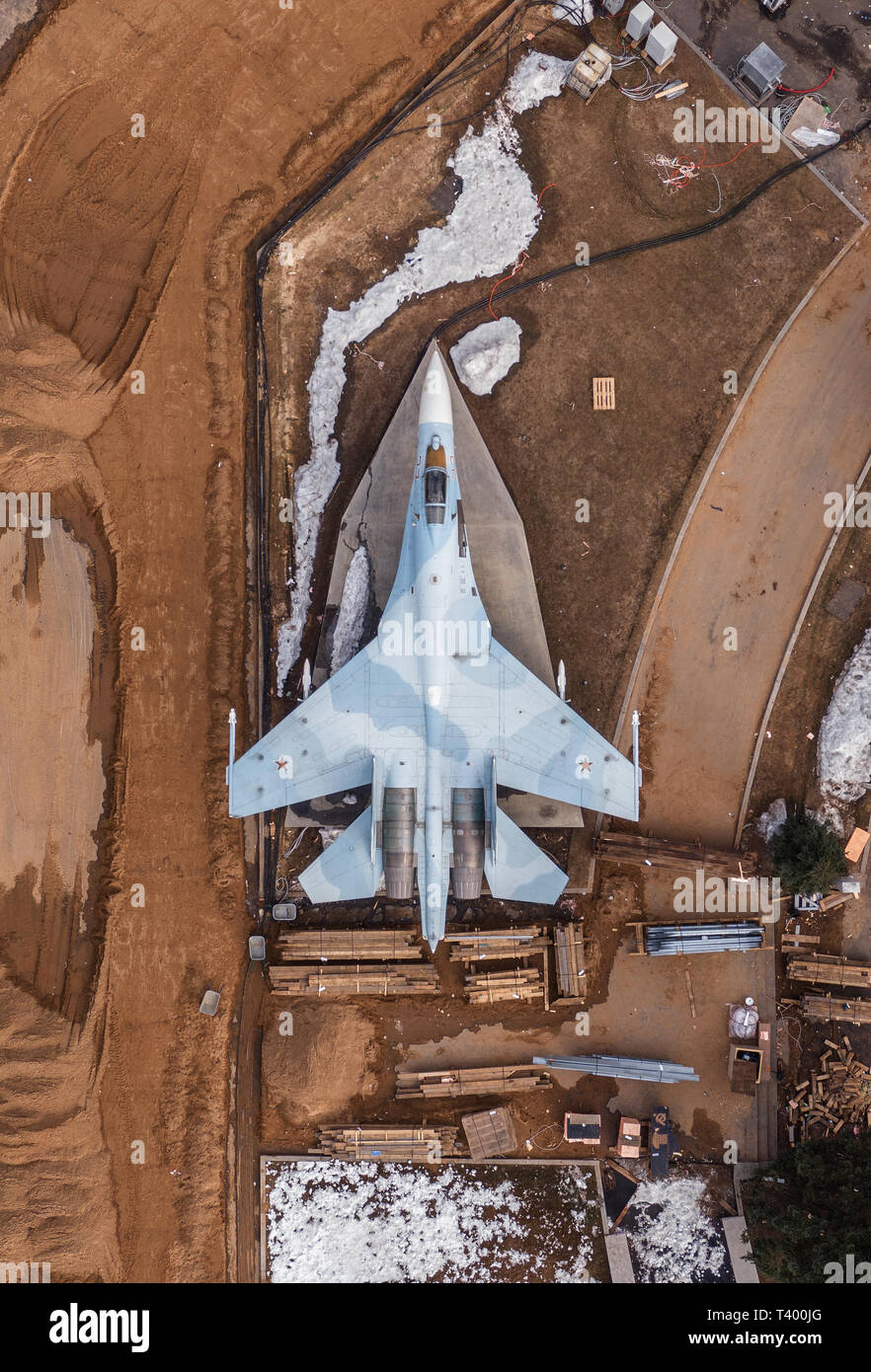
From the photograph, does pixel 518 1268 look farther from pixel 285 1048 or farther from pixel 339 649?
pixel 339 649

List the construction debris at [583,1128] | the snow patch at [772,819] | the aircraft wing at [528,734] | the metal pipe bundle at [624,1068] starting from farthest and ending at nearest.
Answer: the snow patch at [772,819] < the construction debris at [583,1128] < the metal pipe bundle at [624,1068] < the aircraft wing at [528,734]

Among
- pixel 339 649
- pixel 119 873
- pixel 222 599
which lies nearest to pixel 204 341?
pixel 222 599

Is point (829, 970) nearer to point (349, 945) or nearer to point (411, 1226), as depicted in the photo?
point (349, 945)

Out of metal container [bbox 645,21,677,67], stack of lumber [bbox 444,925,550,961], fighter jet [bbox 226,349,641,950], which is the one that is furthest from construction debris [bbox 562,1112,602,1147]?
metal container [bbox 645,21,677,67]

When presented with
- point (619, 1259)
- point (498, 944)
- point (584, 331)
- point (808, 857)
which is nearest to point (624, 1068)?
point (498, 944)

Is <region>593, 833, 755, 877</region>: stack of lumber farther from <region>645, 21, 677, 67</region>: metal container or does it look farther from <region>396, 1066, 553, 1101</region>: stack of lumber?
<region>645, 21, 677, 67</region>: metal container

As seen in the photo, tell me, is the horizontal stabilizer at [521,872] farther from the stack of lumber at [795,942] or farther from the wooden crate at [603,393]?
the wooden crate at [603,393]

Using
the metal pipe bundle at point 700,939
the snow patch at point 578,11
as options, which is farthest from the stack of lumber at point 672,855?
the snow patch at point 578,11
